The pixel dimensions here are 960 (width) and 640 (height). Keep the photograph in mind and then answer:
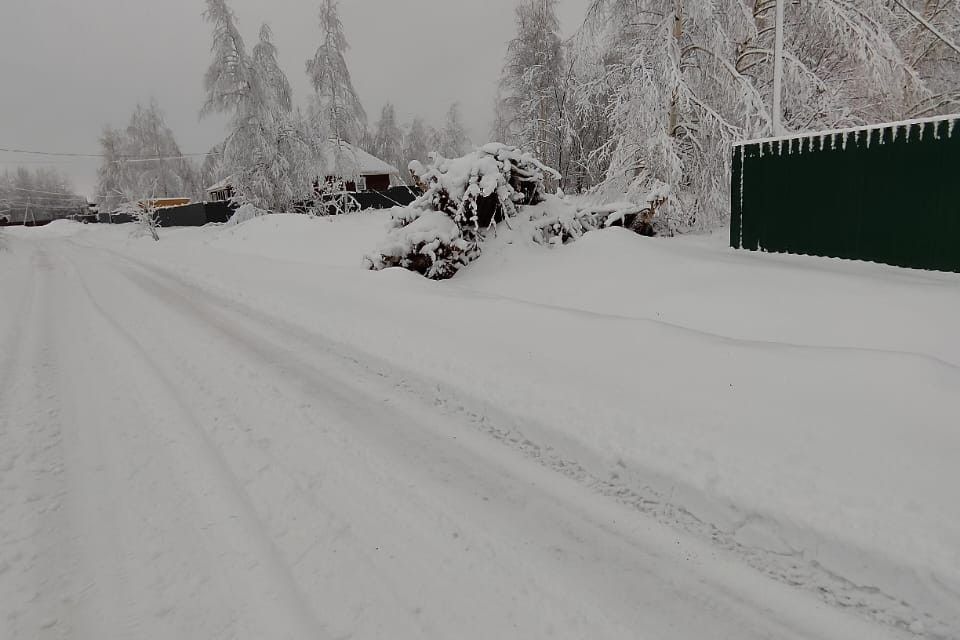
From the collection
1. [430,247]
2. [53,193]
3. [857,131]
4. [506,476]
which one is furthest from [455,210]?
[53,193]

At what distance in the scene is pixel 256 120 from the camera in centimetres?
2559

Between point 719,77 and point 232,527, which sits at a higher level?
point 719,77

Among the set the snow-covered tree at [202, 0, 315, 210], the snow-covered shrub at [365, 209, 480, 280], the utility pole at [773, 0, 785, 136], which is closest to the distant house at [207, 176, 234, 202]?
the snow-covered tree at [202, 0, 315, 210]

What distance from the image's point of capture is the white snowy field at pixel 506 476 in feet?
6.94

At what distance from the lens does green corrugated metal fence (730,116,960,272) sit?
6.11 metres

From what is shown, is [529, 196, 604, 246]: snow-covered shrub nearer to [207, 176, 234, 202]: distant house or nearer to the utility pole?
the utility pole

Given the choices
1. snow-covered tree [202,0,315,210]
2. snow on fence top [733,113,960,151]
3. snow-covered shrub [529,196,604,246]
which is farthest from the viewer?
snow-covered tree [202,0,315,210]

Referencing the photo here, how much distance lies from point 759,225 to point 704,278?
2.37 m

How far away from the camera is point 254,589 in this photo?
220 cm

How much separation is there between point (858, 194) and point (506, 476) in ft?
22.9

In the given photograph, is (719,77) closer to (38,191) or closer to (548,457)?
(548,457)

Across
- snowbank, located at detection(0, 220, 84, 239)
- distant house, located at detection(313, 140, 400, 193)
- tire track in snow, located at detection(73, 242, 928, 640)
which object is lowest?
tire track in snow, located at detection(73, 242, 928, 640)

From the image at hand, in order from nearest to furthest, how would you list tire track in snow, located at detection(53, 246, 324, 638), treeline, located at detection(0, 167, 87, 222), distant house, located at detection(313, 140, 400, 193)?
tire track in snow, located at detection(53, 246, 324, 638), distant house, located at detection(313, 140, 400, 193), treeline, located at detection(0, 167, 87, 222)

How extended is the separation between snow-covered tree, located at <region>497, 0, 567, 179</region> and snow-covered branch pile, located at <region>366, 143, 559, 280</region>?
55.5 feet
